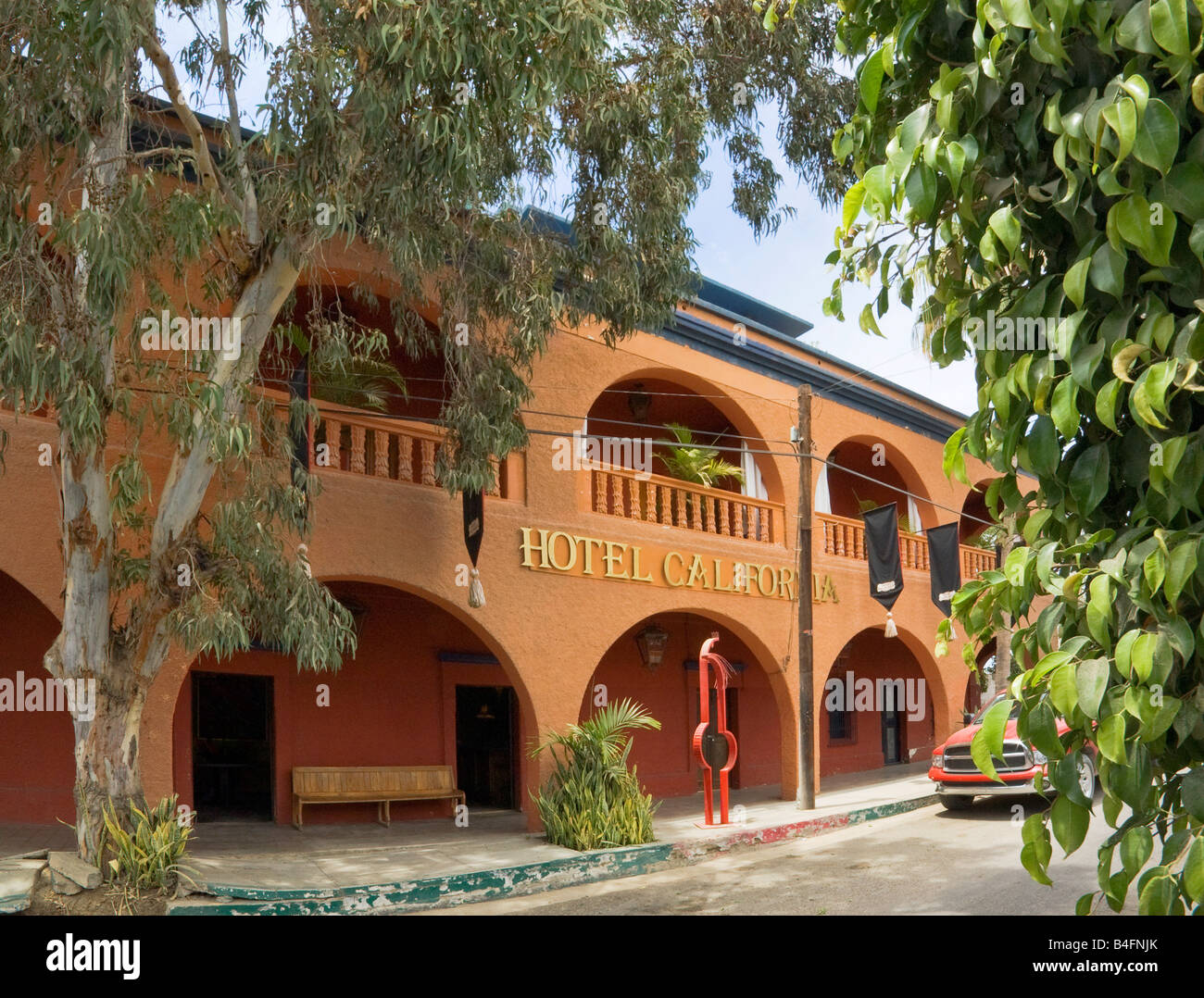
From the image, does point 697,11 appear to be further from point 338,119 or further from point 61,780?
point 61,780

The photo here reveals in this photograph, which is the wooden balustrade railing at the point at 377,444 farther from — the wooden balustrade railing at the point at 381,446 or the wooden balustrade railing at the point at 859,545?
the wooden balustrade railing at the point at 859,545

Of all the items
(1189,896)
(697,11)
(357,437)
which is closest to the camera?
(1189,896)

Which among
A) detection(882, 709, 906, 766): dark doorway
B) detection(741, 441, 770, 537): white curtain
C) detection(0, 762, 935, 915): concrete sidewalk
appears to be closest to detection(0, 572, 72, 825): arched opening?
detection(0, 762, 935, 915): concrete sidewalk

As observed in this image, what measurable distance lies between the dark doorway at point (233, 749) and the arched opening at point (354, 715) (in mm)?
11

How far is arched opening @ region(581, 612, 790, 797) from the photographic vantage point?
1753cm

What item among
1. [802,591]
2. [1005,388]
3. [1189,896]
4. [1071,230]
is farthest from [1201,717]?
[802,591]

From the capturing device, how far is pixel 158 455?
34.4 feet

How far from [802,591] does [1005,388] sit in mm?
→ 14129

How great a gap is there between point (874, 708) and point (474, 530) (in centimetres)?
1319

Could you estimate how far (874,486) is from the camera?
74.9 feet

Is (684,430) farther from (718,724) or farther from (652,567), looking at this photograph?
(718,724)

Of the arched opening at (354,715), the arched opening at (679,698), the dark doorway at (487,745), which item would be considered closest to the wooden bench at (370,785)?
the arched opening at (354,715)

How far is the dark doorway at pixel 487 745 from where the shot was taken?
16.2 meters

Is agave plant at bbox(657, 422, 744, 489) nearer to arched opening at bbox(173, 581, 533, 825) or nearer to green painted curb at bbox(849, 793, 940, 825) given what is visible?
arched opening at bbox(173, 581, 533, 825)
